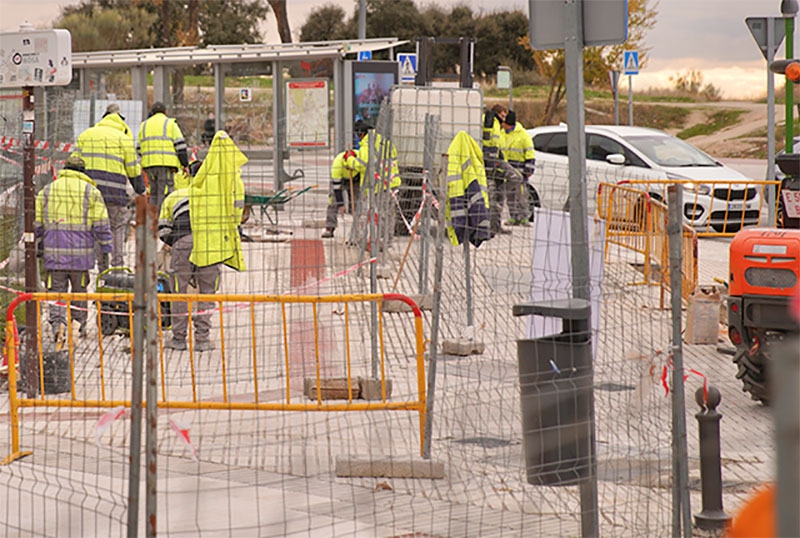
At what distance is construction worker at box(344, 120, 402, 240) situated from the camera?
1230cm

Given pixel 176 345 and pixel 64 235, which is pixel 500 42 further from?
pixel 176 345

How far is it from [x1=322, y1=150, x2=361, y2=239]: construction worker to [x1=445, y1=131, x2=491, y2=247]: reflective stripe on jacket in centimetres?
520

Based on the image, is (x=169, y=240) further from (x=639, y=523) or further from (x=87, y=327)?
(x=639, y=523)

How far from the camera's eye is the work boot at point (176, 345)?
10.2 m

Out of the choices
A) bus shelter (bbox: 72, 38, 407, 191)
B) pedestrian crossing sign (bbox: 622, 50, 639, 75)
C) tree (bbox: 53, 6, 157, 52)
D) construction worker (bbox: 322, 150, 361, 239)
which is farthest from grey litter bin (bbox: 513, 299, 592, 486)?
tree (bbox: 53, 6, 157, 52)

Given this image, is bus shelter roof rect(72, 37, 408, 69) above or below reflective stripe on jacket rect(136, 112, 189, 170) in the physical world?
above

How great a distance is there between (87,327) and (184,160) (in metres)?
4.04

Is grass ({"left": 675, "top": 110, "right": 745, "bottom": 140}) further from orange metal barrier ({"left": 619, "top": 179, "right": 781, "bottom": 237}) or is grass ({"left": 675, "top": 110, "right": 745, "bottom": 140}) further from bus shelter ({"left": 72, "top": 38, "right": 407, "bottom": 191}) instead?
orange metal barrier ({"left": 619, "top": 179, "right": 781, "bottom": 237})

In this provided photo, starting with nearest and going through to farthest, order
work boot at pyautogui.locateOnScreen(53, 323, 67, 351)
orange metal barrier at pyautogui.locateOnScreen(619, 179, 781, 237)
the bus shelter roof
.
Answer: work boot at pyautogui.locateOnScreen(53, 323, 67, 351), orange metal barrier at pyautogui.locateOnScreen(619, 179, 781, 237), the bus shelter roof

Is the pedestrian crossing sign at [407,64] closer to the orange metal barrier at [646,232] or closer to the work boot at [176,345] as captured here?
the orange metal barrier at [646,232]

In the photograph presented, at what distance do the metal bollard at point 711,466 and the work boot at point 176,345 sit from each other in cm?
538

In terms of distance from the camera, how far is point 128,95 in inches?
1046

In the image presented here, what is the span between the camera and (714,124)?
48.3m

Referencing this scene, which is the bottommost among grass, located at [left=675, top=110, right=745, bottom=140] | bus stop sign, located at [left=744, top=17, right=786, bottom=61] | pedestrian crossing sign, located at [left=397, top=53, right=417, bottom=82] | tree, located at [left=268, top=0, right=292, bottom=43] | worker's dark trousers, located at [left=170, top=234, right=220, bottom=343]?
worker's dark trousers, located at [left=170, top=234, right=220, bottom=343]
